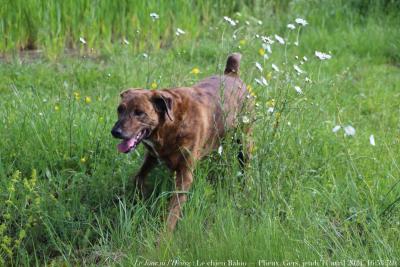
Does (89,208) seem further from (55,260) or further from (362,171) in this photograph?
(362,171)

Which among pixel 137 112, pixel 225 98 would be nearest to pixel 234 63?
pixel 225 98

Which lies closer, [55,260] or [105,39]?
[55,260]

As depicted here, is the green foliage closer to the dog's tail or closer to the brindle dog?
the brindle dog

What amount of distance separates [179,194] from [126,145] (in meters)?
0.50

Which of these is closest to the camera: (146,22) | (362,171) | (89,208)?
(89,208)

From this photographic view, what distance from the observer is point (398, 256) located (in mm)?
4152

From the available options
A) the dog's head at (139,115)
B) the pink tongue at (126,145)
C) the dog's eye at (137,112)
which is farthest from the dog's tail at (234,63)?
the pink tongue at (126,145)

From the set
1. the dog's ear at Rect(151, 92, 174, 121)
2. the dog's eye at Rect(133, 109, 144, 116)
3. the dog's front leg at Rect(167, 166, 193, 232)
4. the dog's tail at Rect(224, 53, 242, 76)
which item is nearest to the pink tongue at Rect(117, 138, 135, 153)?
the dog's eye at Rect(133, 109, 144, 116)

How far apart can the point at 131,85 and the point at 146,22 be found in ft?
4.55

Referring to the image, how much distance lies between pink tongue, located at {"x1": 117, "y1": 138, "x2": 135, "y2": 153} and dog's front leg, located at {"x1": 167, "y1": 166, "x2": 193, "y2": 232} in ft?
1.34

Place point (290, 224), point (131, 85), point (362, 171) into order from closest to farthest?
1. point (290, 224)
2. point (362, 171)
3. point (131, 85)

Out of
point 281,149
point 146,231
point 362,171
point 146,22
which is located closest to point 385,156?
point 362,171

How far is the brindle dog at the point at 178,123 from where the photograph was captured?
4.89 meters

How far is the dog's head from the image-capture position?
4.81 meters
